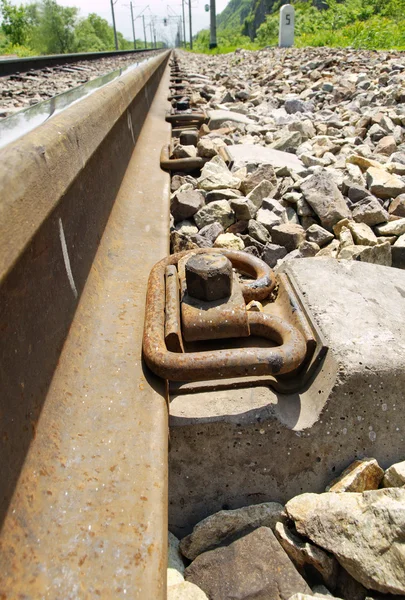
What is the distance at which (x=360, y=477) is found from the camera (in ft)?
3.84

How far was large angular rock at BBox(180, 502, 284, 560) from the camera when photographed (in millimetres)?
1138

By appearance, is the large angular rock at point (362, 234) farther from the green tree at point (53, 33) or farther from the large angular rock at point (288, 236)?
the green tree at point (53, 33)

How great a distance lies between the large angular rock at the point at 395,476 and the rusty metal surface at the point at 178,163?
2259mm

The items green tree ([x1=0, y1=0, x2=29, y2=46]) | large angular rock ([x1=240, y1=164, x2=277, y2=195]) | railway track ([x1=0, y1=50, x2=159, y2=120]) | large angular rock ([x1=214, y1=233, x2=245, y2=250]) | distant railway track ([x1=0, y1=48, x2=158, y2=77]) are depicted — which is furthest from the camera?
green tree ([x1=0, y1=0, x2=29, y2=46])

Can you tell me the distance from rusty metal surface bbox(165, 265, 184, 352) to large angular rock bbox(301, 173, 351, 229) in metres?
1.32

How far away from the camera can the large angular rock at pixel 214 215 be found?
2.38 metres

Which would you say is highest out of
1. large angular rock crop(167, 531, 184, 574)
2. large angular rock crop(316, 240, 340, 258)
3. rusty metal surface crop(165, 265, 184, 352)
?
rusty metal surface crop(165, 265, 184, 352)

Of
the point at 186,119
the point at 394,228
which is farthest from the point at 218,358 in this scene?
the point at 186,119

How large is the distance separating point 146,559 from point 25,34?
66.3 meters

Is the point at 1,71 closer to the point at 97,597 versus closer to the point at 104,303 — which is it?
the point at 104,303

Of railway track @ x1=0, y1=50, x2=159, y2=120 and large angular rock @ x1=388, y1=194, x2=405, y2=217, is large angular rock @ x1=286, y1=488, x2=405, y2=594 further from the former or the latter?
large angular rock @ x1=388, y1=194, x2=405, y2=217

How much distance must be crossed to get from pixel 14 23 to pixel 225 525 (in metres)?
65.0

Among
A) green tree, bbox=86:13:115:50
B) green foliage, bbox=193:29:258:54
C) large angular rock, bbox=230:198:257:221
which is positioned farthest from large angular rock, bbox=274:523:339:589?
green tree, bbox=86:13:115:50

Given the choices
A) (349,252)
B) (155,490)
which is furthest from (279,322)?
(349,252)
